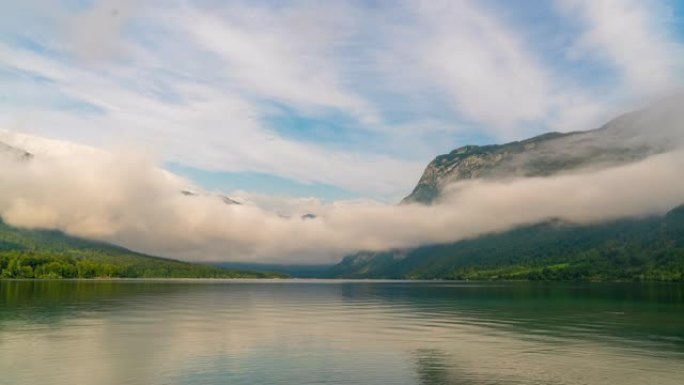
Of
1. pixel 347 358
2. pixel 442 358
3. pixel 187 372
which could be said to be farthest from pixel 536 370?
pixel 187 372

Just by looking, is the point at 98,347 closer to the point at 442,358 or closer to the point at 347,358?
the point at 347,358

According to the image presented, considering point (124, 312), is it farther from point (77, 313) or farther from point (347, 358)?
point (347, 358)

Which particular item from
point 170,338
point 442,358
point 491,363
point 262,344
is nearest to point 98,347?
point 170,338

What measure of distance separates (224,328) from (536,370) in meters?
46.0

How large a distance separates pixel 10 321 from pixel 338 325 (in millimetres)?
48725

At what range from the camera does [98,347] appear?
5894cm

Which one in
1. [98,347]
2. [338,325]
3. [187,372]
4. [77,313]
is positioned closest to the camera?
[187,372]

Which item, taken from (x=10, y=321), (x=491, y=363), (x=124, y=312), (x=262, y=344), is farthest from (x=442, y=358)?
(x=124, y=312)

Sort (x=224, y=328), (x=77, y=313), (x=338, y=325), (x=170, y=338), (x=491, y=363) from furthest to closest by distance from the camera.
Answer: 1. (x=77, y=313)
2. (x=338, y=325)
3. (x=224, y=328)
4. (x=170, y=338)
5. (x=491, y=363)

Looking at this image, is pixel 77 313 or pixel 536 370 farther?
pixel 77 313

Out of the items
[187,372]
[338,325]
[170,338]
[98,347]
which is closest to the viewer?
[187,372]

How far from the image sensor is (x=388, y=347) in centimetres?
6109

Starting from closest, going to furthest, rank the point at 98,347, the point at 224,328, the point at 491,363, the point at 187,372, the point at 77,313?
the point at 187,372, the point at 491,363, the point at 98,347, the point at 224,328, the point at 77,313

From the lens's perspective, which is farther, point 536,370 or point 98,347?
point 98,347
